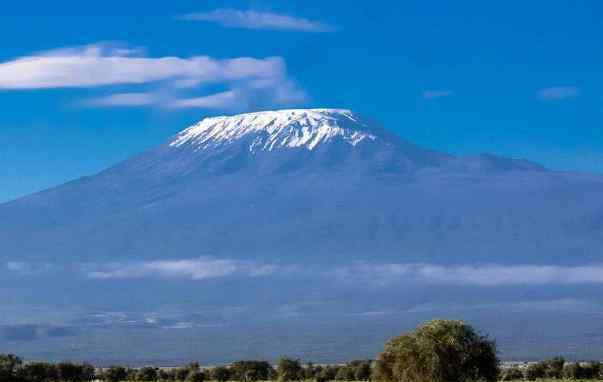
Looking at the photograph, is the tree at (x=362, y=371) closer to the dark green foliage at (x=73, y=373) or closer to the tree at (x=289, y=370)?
the tree at (x=289, y=370)

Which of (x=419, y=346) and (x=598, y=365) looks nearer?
(x=419, y=346)

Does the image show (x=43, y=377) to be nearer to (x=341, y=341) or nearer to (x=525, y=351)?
(x=525, y=351)

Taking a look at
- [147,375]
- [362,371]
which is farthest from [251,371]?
[362,371]

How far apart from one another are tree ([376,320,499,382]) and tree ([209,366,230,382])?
79.0 feet

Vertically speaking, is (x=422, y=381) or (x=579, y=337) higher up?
(x=579, y=337)

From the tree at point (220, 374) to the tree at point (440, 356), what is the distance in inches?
948

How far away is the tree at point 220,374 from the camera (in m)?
65.2

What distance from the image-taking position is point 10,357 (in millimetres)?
55469

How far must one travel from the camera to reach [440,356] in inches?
1576

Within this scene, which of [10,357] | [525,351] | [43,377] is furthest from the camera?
[525,351]

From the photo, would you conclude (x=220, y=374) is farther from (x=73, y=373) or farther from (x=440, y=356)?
(x=440, y=356)

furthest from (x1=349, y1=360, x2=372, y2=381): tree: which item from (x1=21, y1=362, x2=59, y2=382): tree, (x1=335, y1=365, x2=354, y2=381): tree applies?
(x1=21, y1=362, x2=59, y2=382): tree

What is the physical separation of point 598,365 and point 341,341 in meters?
134

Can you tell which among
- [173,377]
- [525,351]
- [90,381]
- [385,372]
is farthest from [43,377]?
[525,351]
